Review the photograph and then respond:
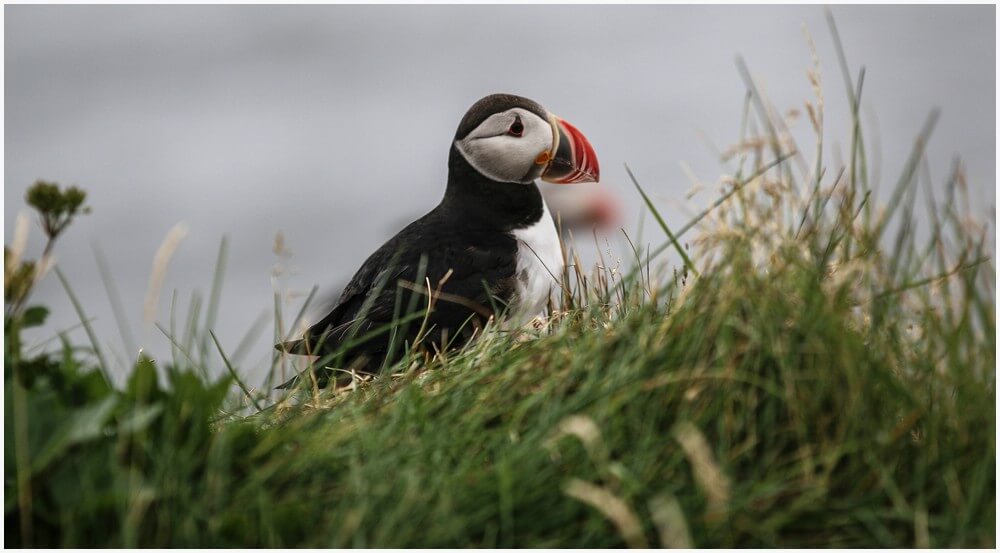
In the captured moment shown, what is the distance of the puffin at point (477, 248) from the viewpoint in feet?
15.8

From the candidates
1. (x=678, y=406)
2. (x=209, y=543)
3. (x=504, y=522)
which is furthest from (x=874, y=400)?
(x=209, y=543)

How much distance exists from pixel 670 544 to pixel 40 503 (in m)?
1.50

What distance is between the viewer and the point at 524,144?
5.44 metres

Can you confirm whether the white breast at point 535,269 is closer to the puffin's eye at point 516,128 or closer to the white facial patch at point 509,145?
the white facial patch at point 509,145

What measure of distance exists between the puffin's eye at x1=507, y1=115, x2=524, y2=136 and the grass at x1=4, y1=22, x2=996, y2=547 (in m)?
2.35

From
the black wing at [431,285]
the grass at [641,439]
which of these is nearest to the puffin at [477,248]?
the black wing at [431,285]

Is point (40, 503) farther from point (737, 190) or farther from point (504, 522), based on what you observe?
point (737, 190)

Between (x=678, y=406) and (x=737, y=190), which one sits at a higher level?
(x=737, y=190)

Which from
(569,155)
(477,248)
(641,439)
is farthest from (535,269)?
(641,439)

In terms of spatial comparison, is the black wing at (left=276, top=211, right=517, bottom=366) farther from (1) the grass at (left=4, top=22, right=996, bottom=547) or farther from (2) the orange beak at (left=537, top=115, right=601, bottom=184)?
(1) the grass at (left=4, top=22, right=996, bottom=547)

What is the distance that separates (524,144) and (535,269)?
0.72 meters

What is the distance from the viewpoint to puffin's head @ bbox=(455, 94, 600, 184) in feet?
17.9

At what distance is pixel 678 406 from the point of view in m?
2.79

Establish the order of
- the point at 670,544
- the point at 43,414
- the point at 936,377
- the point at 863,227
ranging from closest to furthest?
the point at 670,544 → the point at 43,414 → the point at 936,377 → the point at 863,227
